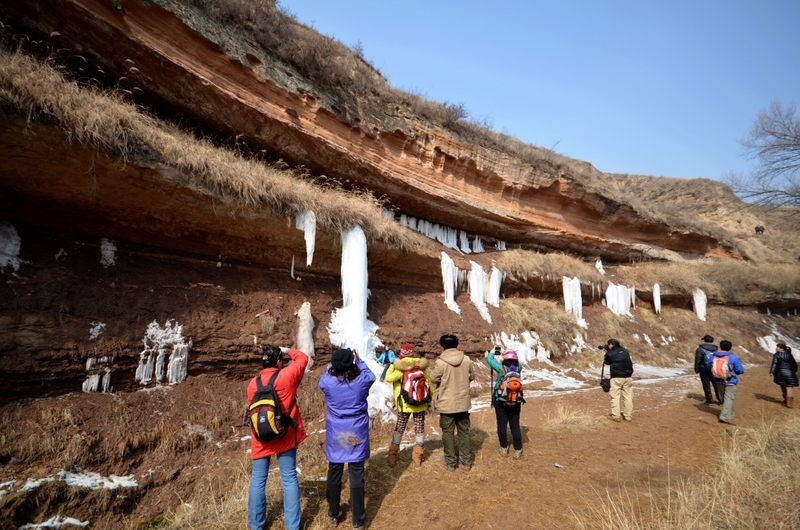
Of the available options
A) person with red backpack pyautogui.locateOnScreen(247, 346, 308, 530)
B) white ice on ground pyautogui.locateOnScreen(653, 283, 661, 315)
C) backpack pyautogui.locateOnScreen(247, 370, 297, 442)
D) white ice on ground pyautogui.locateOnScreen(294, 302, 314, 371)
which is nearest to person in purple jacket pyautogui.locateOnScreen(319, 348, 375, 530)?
person with red backpack pyautogui.locateOnScreen(247, 346, 308, 530)

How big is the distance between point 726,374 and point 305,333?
847 centimetres

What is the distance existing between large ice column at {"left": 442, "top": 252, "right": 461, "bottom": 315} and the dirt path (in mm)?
5121

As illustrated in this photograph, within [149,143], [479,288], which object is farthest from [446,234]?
[149,143]

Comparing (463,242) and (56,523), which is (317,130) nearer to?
(463,242)

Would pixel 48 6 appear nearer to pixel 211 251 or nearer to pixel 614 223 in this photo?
pixel 211 251

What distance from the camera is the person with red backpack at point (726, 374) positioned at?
273 inches

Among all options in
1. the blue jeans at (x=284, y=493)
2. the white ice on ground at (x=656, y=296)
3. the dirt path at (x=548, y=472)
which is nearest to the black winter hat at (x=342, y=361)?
the blue jeans at (x=284, y=493)

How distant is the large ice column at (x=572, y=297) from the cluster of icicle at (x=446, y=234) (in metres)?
4.14

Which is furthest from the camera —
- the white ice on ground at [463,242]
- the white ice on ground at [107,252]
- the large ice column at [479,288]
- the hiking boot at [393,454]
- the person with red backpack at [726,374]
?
the white ice on ground at [463,242]

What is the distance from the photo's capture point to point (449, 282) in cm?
1255

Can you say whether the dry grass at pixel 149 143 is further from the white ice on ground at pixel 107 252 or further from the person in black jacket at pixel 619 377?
the person in black jacket at pixel 619 377

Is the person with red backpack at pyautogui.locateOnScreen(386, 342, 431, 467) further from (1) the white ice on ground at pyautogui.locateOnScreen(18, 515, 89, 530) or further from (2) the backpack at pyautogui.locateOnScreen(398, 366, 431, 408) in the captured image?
(1) the white ice on ground at pyautogui.locateOnScreen(18, 515, 89, 530)

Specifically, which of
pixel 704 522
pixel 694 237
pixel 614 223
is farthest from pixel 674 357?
pixel 704 522

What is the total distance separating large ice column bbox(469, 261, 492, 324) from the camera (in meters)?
13.3
